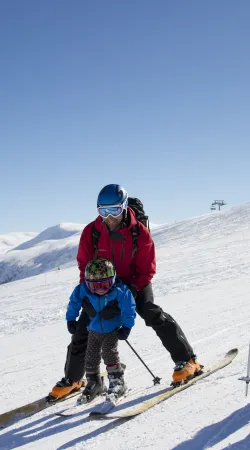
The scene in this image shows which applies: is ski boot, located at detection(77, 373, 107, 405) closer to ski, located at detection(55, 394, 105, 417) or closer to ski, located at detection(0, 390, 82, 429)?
ski, located at detection(55, 394, 105, 417)

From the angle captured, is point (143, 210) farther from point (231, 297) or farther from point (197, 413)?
point (231, 297)

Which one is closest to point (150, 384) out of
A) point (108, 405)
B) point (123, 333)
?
point (108, 405)

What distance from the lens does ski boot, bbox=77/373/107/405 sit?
14.8 feet

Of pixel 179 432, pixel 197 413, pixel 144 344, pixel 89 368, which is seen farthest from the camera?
pixel 144 344

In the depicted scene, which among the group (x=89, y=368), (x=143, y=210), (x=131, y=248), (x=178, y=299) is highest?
(x=143, y=210)

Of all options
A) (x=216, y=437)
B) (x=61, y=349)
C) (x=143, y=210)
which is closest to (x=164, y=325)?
(x=143, y=210)

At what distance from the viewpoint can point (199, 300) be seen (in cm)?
1157

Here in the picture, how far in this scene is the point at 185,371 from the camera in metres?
4.73

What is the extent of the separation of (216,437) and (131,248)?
2152 mm

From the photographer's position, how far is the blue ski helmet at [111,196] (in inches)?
184

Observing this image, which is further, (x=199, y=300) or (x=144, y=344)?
(x=199, y=300)

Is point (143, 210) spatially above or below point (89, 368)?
above

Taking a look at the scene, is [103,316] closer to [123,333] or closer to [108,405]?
[123,333]

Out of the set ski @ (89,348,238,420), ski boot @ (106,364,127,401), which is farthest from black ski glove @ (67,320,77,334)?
ski @ (89,348,238,420)
